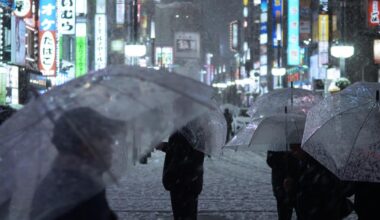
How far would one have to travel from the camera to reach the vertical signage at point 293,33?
2227 inches

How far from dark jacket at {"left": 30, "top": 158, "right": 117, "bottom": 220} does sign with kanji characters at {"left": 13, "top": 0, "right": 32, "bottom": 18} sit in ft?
77.2

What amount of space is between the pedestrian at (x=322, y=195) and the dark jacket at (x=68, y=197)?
252 cm

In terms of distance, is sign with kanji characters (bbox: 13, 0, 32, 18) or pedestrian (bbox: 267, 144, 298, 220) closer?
pedestrian (bbox: 267, 144, 298, 220)

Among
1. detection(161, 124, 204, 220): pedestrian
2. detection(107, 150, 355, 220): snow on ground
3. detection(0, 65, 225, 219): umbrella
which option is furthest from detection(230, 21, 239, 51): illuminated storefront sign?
detection(0, 65, 225, 219): umbrella

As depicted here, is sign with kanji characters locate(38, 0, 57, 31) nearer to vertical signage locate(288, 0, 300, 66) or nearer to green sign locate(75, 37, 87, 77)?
green sign locate(75, 37, 87, 77)

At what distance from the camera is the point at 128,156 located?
4.24 metres

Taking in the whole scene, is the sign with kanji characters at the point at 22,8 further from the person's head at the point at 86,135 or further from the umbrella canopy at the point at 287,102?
the person's head at the point at 86,135

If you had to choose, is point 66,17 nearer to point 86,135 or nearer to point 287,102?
point 287,102

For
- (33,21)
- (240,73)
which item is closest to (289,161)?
(33,21)

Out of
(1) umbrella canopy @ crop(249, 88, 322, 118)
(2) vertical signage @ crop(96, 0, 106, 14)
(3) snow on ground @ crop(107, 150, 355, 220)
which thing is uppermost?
(2) vertical signage @ crop(96, 0, 106, 14)

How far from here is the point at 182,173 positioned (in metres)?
7.25

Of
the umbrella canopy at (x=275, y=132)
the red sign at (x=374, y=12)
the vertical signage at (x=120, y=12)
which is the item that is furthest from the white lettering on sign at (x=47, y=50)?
the vertical signage at (x=120, y=12)

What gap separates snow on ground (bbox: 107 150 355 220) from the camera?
381 inches

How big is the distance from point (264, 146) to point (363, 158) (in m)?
2.88
